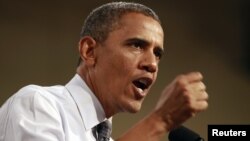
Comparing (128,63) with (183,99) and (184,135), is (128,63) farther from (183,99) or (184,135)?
(184,135)

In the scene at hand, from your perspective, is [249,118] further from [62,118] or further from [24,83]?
[62,118]

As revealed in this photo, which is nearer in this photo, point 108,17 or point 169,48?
point 108,17

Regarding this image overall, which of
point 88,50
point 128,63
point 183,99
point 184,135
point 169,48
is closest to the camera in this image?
point 183,99

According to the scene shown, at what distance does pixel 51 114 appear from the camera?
36.2 inches

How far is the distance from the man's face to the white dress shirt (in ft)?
0.16

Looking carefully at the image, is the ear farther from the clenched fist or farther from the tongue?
the clenched fist

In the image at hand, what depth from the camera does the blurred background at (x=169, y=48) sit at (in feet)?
7.79

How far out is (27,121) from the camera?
34.9 inches

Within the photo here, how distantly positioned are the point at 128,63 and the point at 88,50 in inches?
6.3

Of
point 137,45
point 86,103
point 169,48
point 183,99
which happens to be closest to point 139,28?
point 137,45

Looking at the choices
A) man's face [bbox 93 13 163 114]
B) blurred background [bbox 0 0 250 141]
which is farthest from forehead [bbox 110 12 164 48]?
blurred background [bbox 0 0 250 141]

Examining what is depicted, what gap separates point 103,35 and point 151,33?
0.44 feet

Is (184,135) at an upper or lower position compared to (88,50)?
lower

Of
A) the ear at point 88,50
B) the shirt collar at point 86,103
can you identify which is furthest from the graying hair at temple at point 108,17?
the shirt collar at point 86,103
